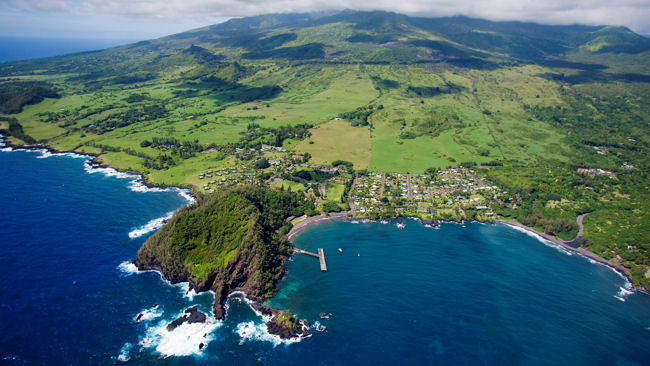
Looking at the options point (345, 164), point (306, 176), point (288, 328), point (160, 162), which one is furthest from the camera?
point (345, 164)

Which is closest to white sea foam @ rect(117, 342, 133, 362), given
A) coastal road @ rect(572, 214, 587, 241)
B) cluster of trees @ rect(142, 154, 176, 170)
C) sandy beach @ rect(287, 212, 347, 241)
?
sandy beach @ rect(287, 212, 347, 241)

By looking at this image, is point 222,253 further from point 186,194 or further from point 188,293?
point 186,194

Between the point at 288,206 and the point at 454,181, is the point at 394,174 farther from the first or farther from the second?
the point at 288,206

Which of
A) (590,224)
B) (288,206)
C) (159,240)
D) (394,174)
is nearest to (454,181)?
(394,174)

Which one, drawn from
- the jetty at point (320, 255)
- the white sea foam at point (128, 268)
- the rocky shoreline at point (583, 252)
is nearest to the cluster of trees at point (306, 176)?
the jetty at point (320, 255)

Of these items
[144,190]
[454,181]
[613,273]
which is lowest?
[613,273]

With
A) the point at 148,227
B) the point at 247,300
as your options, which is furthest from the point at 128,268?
the point at 247,300
